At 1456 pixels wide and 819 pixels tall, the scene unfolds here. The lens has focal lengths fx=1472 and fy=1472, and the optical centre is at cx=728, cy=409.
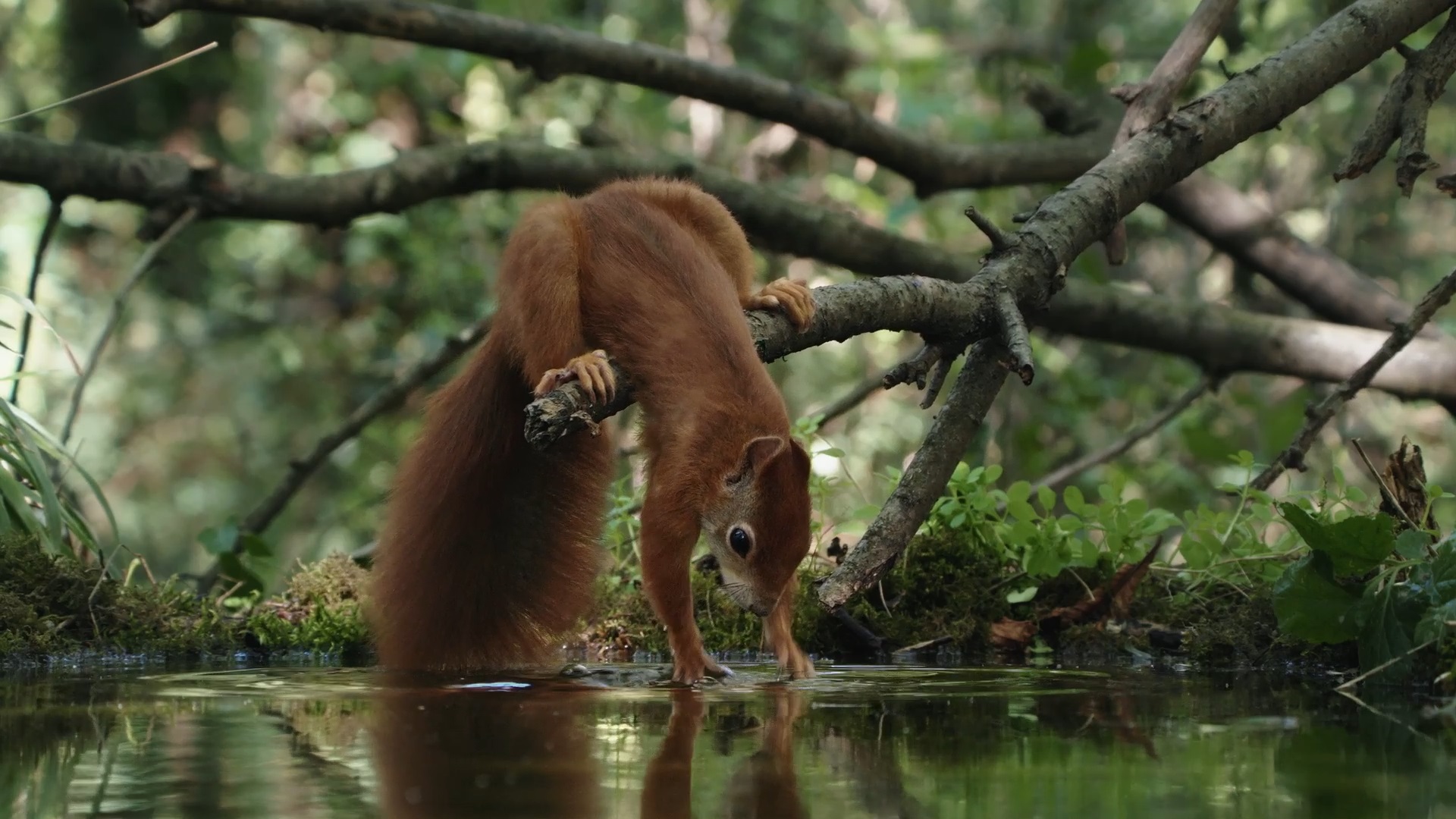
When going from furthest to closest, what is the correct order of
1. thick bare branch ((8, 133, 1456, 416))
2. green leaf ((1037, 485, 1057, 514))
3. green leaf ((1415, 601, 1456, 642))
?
thick bare branch ((8, 133, 1456, 416)), green leaf ((1037, 485, 1057, 514)), green leaf ((1415, 601, 1456, 642))

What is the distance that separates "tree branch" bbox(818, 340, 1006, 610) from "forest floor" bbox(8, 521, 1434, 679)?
0.63 m

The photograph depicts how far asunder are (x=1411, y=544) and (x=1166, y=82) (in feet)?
5.04

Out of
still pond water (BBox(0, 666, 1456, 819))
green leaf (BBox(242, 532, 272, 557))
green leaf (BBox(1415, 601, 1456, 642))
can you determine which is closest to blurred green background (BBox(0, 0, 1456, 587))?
green leaf (BBox(242, 532, 272, 557))

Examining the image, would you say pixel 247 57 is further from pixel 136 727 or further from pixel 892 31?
pixel 136 727

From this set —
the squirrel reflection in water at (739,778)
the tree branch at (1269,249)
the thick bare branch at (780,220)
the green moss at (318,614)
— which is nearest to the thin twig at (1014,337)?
the squirrel reflection in water at (739,778)

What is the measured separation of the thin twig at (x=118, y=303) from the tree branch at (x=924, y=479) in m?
2.54

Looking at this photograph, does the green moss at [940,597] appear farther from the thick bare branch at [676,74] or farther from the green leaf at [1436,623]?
the thick bare branch at [676,74]

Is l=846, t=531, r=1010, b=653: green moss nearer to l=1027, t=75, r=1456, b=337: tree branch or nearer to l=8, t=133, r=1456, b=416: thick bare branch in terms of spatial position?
l=8, t=133, r=1456, b=416: thick bare branch

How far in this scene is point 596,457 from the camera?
12.9 ft

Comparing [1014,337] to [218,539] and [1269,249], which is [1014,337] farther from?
[1269,249]

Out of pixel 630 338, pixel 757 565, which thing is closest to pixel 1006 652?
pixel 757 565

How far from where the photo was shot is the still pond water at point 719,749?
67.9 inches

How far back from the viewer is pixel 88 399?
423 inches

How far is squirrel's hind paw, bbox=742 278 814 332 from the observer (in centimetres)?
343
